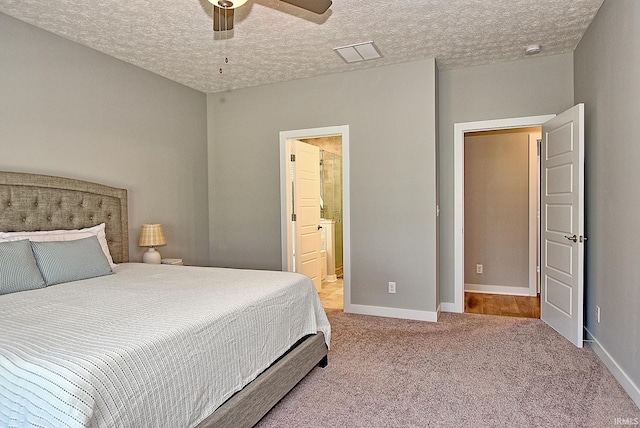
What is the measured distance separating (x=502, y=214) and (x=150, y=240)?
430 centimetres

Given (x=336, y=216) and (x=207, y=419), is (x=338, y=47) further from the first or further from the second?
(x=336, y=216)

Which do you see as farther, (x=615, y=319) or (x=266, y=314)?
(x=615, y=319)

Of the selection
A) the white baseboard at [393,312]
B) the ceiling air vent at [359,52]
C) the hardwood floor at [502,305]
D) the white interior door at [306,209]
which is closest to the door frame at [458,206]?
the hardwood floor at [502,305]

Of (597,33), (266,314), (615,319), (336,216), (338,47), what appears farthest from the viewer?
(336,216)

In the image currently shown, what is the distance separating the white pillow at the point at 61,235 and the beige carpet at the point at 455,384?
6.61 feet

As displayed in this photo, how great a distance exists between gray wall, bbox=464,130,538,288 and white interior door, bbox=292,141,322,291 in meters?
2.07

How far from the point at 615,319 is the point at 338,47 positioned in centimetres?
297

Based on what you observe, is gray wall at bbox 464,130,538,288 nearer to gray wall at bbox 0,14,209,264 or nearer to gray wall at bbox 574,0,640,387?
gray wall at bbox 574,0,640,387

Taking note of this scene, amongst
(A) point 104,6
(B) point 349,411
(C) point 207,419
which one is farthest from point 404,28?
(C) point 207,419

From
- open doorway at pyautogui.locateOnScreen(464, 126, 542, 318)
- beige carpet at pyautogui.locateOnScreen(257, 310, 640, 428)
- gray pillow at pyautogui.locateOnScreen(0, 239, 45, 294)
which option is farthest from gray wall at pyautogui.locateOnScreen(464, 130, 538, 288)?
gray pillow at pyautogui.locateOnScreen(0, 239, 45, 294)

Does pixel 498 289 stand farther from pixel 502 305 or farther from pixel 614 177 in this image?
pixel 614 177

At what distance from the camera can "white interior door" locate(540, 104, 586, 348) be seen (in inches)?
126

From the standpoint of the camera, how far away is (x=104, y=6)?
2.78m

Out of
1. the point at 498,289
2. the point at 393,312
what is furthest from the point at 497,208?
the point at 393,312
